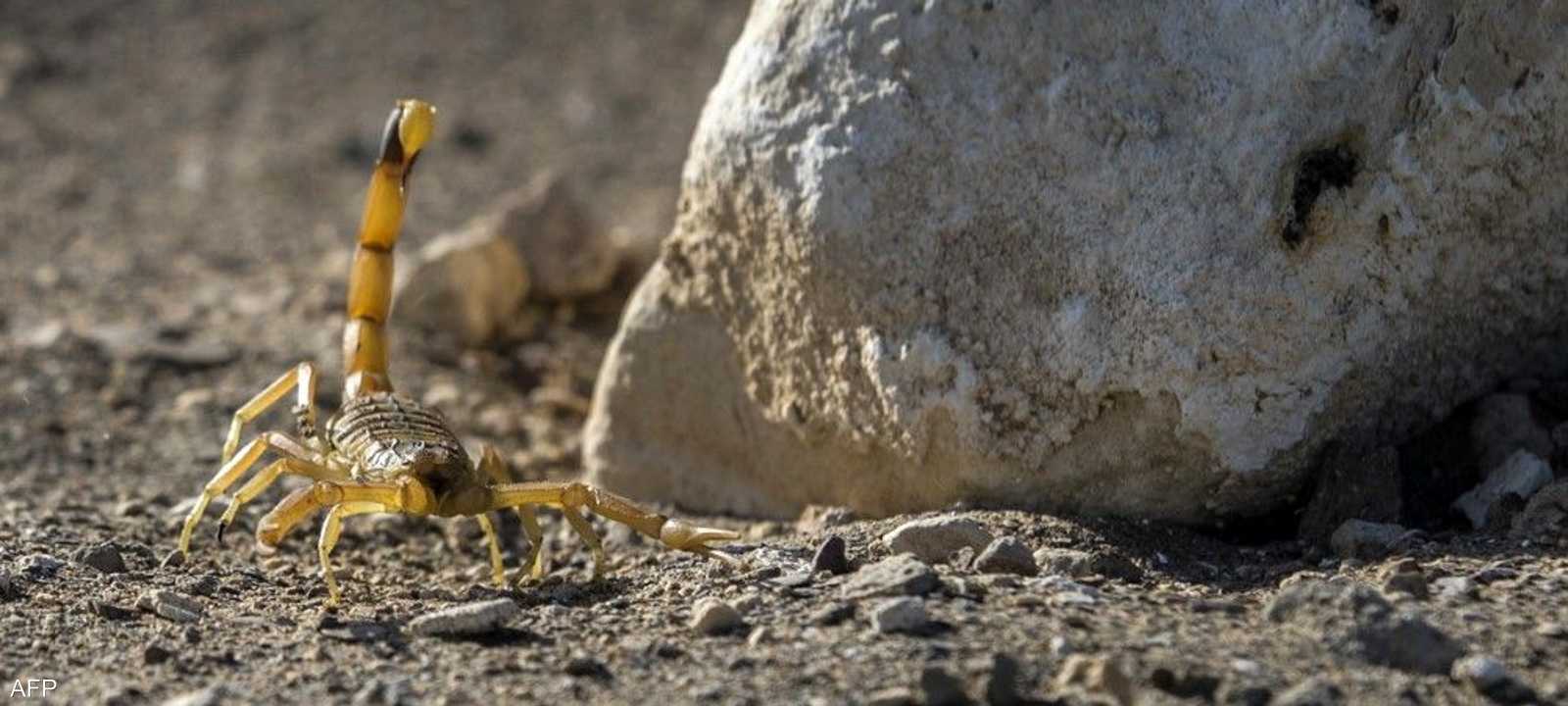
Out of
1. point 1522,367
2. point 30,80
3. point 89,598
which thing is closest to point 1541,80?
point 1522,367

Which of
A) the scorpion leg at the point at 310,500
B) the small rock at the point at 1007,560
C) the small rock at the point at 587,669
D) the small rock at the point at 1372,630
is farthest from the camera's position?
the scorpion leg at the point at 310,500

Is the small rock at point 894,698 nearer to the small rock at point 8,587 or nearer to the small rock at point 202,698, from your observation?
the small rock at point 202,698

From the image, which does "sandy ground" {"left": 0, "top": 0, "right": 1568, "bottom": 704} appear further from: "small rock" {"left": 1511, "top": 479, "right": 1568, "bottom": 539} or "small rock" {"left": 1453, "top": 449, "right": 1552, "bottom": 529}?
"small rock" {"left": 1453, "top": 449, "right": 1552, "bottom": 529}

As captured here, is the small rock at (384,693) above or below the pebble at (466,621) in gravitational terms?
below

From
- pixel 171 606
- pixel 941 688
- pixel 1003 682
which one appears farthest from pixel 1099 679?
pixel 171 606

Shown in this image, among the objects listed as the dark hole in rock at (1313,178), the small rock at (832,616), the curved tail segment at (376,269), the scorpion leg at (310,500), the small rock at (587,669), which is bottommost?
the small rock at (587,669)

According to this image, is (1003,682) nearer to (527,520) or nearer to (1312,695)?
(1312,695)

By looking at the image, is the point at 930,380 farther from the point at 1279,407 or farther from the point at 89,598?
the point at 89,598

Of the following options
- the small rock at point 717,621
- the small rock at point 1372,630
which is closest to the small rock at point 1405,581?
the small rock at point 1372,630
